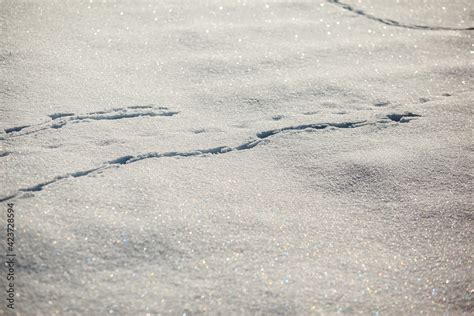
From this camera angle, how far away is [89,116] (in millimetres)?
1270

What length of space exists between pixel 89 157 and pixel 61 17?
88cm

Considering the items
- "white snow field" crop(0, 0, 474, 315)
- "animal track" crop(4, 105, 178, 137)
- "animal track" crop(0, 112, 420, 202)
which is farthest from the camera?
"animal track" crop(4, 105, 178, 137)

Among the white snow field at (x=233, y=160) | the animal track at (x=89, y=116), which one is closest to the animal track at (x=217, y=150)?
the white snow field at (x=233, y=160)

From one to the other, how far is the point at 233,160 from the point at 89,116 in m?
0.44

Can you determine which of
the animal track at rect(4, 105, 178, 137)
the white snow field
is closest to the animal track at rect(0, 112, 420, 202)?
the white snow field

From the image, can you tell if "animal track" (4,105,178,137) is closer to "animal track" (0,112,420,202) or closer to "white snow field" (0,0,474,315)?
"white snow field" (0,0,474,315)

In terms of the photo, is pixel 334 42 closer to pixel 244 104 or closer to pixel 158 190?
pixel 244 104

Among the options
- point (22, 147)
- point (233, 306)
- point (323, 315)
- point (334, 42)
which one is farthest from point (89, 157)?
point (334, 42)

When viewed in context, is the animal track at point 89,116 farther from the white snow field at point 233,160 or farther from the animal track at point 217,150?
the animal track at point 217,150

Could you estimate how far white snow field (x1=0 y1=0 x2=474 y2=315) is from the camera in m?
0.88

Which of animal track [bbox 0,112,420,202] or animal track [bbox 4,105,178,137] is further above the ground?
→ animal track [bbox 4,105,178,137]

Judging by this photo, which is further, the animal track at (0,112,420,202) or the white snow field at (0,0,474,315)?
the animal track at (0,112,420,202)

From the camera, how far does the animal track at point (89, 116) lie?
1.20 meters

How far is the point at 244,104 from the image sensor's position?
138 centimetres
